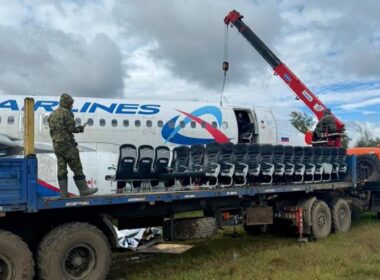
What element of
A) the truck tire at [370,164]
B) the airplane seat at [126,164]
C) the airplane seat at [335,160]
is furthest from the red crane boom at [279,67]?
the airplane seat at [126,164]

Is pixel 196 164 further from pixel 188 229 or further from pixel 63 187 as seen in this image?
pixel 63 187

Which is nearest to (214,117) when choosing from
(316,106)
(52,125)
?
(316,106)

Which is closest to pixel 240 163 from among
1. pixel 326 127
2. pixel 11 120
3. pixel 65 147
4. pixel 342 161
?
pixel 65 147

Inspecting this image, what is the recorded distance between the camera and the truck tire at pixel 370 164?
47.8 feet

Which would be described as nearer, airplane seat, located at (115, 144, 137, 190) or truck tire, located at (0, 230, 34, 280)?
truck tire, located at (0, 230, 34, 280)

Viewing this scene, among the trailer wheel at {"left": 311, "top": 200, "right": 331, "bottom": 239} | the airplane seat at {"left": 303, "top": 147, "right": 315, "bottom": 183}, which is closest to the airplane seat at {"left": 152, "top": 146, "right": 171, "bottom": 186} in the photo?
the airplane seat at {"left": 303, "top": 147, "right": 315, "bottom": 183}

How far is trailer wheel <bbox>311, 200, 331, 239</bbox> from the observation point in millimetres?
12195

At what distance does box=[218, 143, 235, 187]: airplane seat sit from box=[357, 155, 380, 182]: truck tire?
5.72 metres

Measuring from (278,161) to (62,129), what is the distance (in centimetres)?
534

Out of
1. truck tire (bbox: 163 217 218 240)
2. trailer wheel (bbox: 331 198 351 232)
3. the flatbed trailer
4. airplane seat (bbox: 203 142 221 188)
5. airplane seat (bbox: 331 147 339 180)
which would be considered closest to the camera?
the flatbed trailer

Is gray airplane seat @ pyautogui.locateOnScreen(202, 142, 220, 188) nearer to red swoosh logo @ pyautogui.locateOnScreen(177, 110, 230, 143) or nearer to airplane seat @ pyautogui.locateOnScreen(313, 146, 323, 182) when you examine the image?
airplane seat @ pyautogui.locateOnScreen(313, 146, 323, 182)

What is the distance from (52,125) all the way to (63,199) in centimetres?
136

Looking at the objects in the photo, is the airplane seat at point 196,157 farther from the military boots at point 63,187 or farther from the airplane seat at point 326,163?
the airplane seat at point 326,163

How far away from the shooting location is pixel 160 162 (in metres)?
10.5
